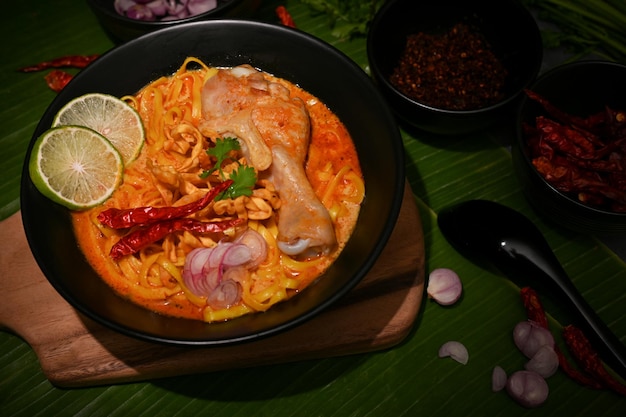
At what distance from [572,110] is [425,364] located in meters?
2.42

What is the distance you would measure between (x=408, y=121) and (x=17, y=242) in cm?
302

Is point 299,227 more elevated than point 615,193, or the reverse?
point 299,227

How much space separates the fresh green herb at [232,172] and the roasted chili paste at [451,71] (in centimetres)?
163

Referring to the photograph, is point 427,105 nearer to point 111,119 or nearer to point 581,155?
point 581,155

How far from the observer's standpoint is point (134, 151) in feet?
11.9

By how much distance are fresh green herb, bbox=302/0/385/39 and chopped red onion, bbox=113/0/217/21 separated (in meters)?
1.00

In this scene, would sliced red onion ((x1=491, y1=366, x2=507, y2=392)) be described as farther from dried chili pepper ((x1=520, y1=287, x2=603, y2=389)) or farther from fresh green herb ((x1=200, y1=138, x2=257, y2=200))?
fresh green herb ((x1=200, y1=138, x2=257, y2=200))

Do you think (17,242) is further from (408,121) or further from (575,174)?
(575,174)

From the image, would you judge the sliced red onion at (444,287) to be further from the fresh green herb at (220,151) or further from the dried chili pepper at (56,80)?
the dried chili pepper at (56,80)

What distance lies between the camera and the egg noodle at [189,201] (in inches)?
131

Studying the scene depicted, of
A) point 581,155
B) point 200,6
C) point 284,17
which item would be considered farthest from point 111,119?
point 581,155

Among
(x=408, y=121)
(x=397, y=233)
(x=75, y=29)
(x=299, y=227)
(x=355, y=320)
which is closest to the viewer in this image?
(x=299, y=227)

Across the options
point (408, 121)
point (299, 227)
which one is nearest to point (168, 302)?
point (299, 227)

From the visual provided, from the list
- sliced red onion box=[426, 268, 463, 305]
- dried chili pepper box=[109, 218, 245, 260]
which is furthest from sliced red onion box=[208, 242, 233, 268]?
sliced red onion box=[426, 268, 463, 305]
